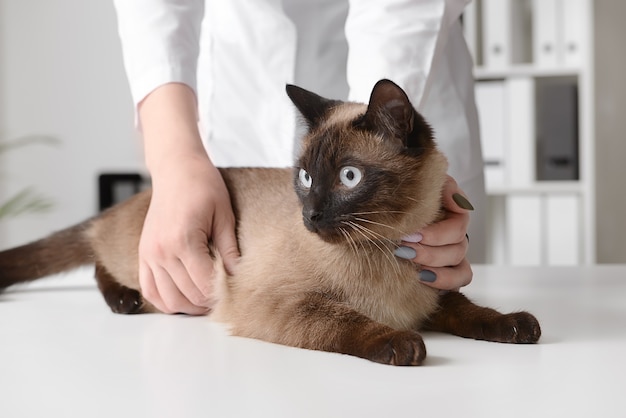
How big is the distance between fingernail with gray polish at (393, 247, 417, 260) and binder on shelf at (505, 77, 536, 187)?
2.24 metres

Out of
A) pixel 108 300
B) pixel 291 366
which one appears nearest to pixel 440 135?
pixel 108 300

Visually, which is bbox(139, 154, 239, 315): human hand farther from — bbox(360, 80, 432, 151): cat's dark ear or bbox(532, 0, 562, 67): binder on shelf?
bbox(532, 0, 562, 67): binder on shelf

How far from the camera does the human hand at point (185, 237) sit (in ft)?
3.65

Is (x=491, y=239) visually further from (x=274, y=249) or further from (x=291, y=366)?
(x=291, y=366)

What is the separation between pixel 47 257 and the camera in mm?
1521

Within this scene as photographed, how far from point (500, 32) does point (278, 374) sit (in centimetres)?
272

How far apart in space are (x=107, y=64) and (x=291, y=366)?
3.39m

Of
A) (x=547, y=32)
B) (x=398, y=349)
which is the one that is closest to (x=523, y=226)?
(x=547, y=32)

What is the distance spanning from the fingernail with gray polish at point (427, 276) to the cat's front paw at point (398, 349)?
0.62 ft

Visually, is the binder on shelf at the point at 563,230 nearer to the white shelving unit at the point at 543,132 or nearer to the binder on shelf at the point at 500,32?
the white shelving unit at the point at 543,132

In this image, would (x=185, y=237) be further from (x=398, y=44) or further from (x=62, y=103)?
(x=62, y=103)

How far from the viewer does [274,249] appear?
1.09 metres

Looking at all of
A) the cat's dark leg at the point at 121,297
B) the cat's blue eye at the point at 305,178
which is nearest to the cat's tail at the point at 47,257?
the cat's dark leg at the point at 121,297

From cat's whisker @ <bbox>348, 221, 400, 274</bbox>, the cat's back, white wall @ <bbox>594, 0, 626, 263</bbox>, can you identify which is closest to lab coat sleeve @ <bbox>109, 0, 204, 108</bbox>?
the cat's back
